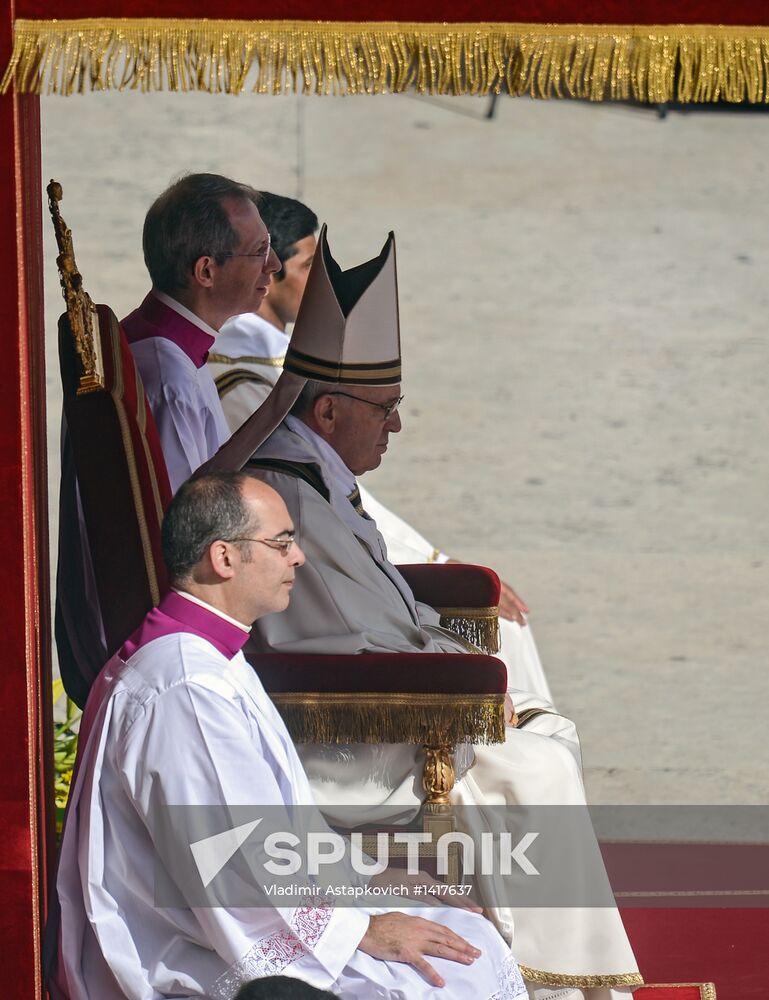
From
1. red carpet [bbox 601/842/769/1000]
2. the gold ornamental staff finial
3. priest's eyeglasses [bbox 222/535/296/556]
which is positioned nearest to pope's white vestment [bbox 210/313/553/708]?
red carpet [bbox 601/842/769/1000]

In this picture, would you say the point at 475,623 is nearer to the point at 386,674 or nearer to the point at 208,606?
the point at 386,674

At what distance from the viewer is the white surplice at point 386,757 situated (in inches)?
128

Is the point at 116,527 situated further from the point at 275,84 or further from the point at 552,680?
the point at 552,680

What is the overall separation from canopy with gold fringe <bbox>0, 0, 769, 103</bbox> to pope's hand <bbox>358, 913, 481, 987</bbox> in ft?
4.51

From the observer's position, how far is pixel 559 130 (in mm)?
8680

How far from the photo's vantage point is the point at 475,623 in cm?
385

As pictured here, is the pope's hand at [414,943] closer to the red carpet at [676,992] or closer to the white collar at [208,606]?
the white collar at [208,606]

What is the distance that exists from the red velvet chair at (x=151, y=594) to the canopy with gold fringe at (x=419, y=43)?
0.35 m

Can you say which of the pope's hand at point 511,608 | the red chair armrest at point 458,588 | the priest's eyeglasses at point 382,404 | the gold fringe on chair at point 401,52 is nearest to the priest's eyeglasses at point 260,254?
the priest's eyeglasses at point 382,404

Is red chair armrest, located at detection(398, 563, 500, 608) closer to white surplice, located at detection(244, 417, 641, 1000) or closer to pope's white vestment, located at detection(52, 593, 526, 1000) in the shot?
white surplice, located at detection(244, 417, 641, 1000)

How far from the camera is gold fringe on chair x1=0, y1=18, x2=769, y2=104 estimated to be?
285 centimetres

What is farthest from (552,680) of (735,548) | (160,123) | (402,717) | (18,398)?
(18,398)

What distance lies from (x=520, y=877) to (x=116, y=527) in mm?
1050

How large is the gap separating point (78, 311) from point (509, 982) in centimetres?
139
